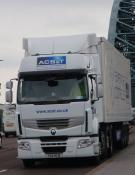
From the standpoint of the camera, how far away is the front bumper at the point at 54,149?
2072cm

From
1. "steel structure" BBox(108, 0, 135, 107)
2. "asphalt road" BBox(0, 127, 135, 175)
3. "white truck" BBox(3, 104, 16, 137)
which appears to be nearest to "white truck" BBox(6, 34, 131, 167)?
"asphalt road" BBox(0, 127, 135, 175)

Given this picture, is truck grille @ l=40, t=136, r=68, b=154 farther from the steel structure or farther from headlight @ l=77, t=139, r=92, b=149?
the steel structure

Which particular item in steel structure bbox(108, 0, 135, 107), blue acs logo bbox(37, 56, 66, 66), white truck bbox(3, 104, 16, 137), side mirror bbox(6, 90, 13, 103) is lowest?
white truck bbox(3, 104, 16, 137)

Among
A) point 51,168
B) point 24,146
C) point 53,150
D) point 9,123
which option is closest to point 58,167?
point 51,168

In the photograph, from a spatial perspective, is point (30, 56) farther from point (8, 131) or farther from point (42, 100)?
point (8, 131)

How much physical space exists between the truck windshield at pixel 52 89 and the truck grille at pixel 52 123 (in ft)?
1.87

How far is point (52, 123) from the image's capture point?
68.3ft

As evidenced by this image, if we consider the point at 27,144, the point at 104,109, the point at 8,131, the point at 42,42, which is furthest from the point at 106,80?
the point at 8,131

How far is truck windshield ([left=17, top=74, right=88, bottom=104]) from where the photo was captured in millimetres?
20812

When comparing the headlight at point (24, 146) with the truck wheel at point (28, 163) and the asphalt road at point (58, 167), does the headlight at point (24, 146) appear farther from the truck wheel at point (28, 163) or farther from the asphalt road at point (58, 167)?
the truck wheel at point (28, 163)

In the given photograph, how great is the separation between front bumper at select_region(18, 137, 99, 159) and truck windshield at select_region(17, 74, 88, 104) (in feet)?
A: 3.98

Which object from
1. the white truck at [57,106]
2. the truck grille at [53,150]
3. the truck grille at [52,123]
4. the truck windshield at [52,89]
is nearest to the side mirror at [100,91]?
the white truck at [57,106]

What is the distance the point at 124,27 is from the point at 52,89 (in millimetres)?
108848

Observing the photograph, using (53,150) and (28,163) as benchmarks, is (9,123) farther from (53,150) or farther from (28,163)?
(53,150)
